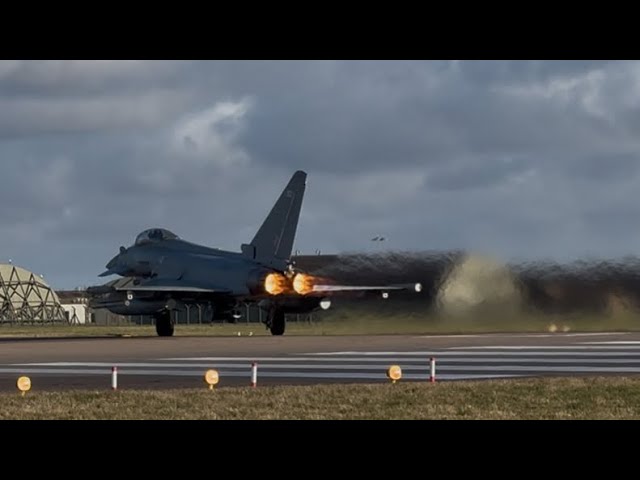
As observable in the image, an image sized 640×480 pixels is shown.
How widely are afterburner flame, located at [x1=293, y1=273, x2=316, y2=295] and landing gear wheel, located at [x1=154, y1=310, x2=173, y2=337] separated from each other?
238 inches

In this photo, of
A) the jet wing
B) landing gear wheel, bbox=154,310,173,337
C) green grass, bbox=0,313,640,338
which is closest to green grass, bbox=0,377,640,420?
green grass, bbox=0,313,640,338

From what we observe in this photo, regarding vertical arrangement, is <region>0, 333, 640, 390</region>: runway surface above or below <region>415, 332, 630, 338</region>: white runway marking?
below

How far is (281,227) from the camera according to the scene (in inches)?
2202

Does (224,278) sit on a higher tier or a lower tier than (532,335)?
higher

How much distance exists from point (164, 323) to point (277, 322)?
16.1ft

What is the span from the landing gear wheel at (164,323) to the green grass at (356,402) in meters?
32.4

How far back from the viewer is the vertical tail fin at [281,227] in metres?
55.9

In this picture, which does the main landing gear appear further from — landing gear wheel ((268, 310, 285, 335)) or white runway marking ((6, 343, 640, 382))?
white runway marking ((6, 343, 640, 382))

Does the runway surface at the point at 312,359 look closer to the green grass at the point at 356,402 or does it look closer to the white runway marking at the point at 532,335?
the white runway marking at the point at 532,335

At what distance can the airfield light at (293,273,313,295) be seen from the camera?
5325 cm

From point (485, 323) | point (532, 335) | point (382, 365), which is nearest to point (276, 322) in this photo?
point (485, 323)

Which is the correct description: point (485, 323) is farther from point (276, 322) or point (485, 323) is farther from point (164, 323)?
point (164, 323)
